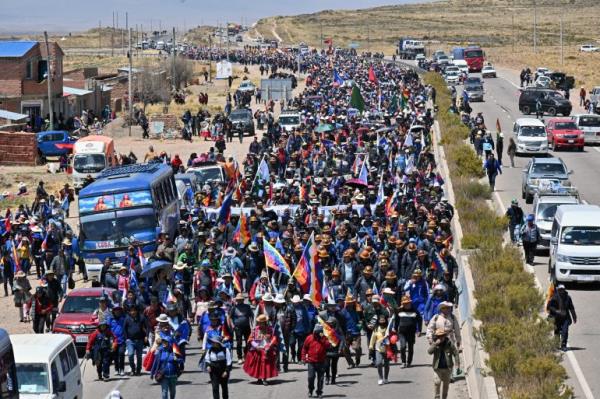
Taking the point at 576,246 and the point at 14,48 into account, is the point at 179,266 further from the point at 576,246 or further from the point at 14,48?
the point at 14,48

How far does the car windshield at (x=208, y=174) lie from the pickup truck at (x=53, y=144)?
69.1 feet

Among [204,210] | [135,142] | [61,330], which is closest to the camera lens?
[61,330]

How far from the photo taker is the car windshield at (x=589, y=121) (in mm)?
55334

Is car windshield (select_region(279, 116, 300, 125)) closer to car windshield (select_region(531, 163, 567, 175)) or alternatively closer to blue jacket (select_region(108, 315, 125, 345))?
car windshield (select_region(531, 163, 567, 175))

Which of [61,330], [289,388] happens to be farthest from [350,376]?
[61,330]

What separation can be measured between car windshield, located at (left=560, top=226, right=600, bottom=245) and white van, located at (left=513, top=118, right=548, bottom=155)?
78.6 feet

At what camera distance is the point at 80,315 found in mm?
23656

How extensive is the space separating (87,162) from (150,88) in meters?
47.0

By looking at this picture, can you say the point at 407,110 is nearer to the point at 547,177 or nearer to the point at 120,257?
the point at 547,177

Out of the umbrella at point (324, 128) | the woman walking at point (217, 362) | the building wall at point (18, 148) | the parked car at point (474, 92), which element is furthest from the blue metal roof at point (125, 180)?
the parked car at point (474, 92)

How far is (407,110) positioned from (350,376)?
41.7m

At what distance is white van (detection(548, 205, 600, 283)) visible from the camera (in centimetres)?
2667

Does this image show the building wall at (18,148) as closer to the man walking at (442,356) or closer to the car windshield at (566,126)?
the car windshield at (566,126)

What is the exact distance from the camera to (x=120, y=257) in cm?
3008
